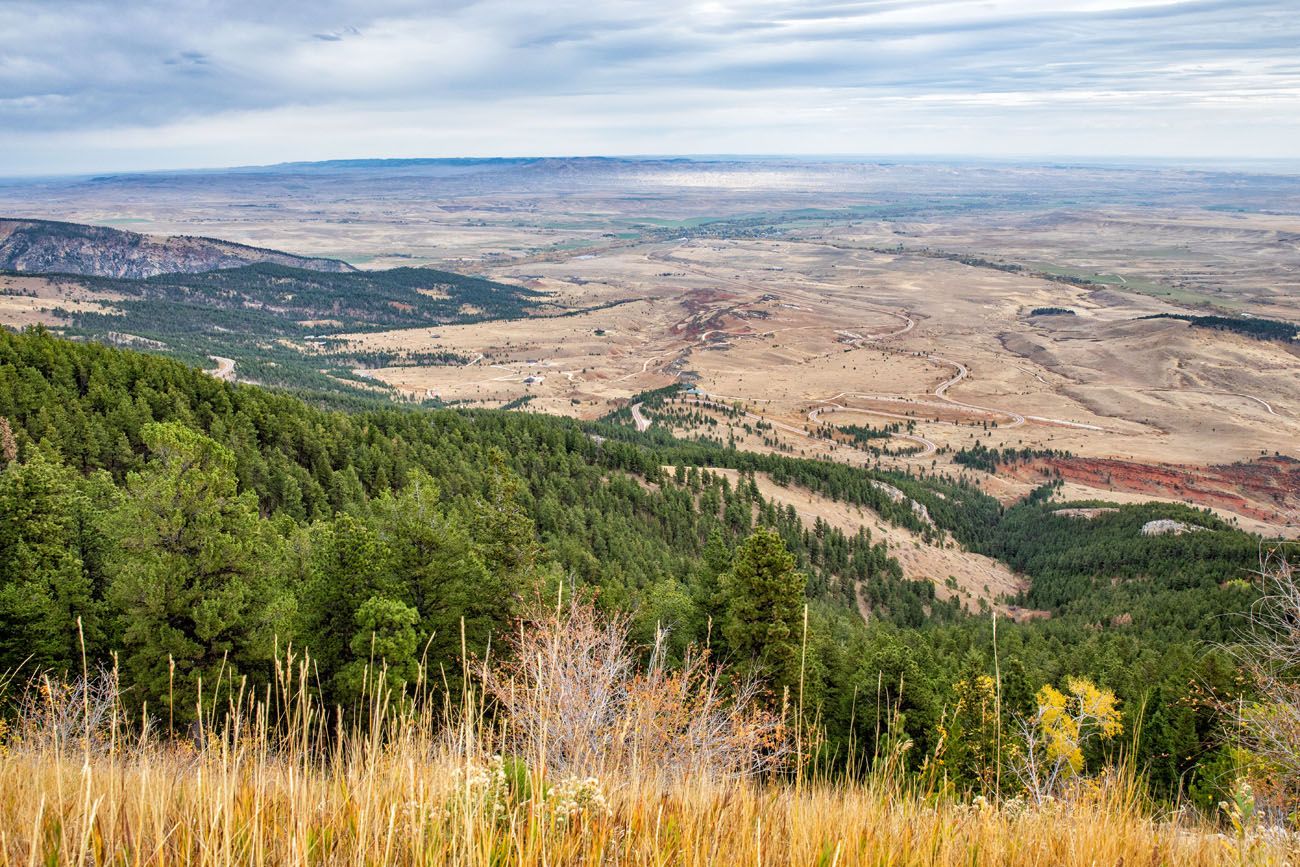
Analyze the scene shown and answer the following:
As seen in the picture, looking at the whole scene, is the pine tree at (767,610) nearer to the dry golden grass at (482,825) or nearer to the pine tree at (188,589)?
the pine tree at (188,589)

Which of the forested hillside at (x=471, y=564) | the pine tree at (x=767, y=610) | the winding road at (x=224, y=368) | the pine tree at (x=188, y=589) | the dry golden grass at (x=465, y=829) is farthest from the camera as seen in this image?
the winding road at (x=224, y=368)

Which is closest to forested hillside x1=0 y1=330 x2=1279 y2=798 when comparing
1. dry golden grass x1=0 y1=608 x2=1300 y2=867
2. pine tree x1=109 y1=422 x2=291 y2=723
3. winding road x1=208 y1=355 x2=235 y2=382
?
pine tree x1=109 y1=422 x2=291 y2=723

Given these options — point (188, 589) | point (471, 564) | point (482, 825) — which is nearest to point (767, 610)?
point (471, 564)

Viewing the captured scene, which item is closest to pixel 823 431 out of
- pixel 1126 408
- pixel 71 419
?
pixel 1126 408

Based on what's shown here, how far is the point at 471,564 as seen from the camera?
953 inches

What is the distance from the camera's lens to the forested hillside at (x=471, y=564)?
1802 centimetres

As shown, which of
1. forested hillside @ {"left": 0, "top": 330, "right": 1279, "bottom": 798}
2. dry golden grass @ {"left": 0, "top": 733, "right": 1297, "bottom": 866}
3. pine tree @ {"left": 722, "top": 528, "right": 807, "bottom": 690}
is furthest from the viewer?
pine tree @ {"left": 722, "top": 528, "right": 807, "bottom": 690}

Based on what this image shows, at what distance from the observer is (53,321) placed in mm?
194375

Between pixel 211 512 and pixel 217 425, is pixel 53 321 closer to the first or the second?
pixel 217 425

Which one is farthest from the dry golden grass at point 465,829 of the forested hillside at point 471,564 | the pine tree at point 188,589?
the pine tree at point 188,589

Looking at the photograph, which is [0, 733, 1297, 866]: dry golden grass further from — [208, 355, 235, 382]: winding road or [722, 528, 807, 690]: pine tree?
[208, 355, 235, 382]: winding road

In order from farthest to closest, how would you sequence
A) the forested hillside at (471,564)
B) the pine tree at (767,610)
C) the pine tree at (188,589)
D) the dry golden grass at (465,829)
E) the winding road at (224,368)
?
the winding road at (224,368) < the pine tree at (767,610) < the forested hillside at (471,564) < the pine tree at (188,589) < the dry golden grass at (465,829)

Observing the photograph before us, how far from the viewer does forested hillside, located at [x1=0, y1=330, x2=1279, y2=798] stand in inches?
709

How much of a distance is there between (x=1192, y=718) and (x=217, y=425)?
60.0m
